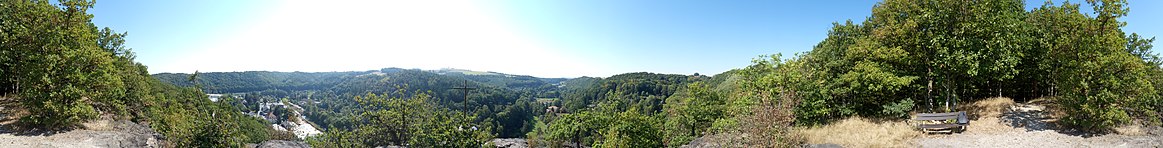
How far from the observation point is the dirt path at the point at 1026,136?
39.8 ft

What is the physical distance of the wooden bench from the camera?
14.2 meters

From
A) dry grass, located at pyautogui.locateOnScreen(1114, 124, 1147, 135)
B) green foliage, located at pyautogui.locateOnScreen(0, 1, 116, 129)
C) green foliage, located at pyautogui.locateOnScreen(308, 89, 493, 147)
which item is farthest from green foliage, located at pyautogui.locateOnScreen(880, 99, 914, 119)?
green foliage, located at pyautogui.locateOnScreen(0, 1, 116, 129)

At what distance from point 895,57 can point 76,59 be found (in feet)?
80.4

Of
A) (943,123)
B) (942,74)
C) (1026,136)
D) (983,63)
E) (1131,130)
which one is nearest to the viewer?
(1131,130)

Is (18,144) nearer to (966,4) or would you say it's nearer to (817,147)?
(817,147)

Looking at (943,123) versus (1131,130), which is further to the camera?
(943,123)

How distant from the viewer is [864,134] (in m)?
14.2

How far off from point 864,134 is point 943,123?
2382 mm

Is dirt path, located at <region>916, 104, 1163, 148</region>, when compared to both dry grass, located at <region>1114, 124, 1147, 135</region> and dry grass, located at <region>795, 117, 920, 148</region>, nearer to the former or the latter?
dry grass, located at <region>1114, 124, 1147, 135</region>

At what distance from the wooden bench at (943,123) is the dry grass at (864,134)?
361 mm

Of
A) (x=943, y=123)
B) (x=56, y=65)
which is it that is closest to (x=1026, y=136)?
(x=943, y=123)

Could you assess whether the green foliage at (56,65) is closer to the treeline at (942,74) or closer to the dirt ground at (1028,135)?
the treeline at (942,74)

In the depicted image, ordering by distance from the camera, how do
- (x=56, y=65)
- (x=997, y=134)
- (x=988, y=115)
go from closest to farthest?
(x=997, y=134) < (x=56, y=65) < (x=988, y=115)

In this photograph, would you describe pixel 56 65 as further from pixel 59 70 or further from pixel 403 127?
pixel 403 127
